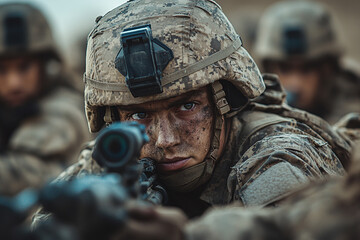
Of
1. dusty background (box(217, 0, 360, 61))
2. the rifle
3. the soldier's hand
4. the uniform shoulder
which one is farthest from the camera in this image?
dusty background (box(217, 0, 360, 61))

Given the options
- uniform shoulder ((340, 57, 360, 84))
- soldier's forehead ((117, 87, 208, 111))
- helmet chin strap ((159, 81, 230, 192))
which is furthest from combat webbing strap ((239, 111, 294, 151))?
uniform shoulder ((340, 57, 360, 84))

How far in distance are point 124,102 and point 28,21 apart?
19.9 ft

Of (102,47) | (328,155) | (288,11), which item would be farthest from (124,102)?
(288,11)

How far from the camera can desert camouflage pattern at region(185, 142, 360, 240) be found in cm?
185

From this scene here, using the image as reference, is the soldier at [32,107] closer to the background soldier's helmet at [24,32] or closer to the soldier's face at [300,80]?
the background soldier's helmet at [24,32]

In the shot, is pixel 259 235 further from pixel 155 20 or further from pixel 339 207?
pixel 155 20

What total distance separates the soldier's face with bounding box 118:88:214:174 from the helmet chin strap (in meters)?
0.04

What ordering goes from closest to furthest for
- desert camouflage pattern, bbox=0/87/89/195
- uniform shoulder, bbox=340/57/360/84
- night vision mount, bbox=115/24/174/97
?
night vision mount, bbox=115/24/174/97, desert camouflage pattern, bbox=0/87/89/195, uniform shoulder, bbox=340/57/360/84

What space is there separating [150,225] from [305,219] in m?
0.47

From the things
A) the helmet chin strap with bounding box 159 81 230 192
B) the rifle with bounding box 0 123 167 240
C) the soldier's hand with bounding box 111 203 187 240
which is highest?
the rifle with bounding box 0 123 167 240

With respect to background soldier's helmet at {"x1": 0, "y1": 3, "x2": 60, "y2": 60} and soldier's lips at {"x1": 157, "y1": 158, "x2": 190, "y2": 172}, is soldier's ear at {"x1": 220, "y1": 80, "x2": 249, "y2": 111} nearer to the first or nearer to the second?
soldier's lips at {"x1": 157, "y1": 158, "x2": 190, "y2": 172}

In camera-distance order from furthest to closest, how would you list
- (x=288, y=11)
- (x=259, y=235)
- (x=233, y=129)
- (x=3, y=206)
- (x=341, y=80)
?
(x=288, y=11)
(x=341, y=80)
(x=233, y=129)
(x=259, y=235)
(x=3, y=206)

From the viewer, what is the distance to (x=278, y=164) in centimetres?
311

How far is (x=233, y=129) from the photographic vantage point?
3.79m
